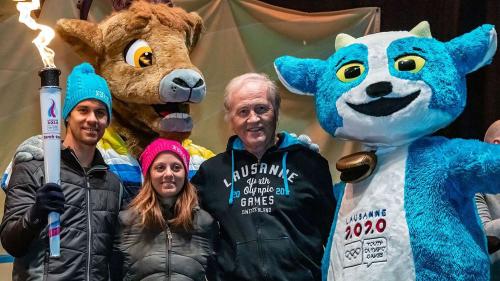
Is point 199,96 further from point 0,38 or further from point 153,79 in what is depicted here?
point 0,38

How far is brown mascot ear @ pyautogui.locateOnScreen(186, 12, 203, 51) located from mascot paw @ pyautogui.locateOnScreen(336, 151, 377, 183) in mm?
1159

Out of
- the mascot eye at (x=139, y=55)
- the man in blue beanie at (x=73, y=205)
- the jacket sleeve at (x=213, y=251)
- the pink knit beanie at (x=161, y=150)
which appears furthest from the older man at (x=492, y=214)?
the mascot eye at (x=139, y=55)

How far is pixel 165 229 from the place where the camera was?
2.30m

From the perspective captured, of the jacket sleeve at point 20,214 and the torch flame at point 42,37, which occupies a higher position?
the torch flame at point 42,37

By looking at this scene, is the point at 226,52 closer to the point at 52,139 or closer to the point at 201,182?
the point at 201,182

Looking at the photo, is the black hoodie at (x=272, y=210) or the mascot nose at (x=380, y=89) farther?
the black hoodie at (x=272, y=210)

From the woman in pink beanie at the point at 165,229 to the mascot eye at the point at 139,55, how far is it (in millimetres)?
552

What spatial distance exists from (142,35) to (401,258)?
4.77 feet

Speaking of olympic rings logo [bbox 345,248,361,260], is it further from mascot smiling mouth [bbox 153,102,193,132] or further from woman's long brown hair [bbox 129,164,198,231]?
mascot smiling mouth [bbox 153,102,193,132]

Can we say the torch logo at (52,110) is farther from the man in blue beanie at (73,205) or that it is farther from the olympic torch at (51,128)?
the man in blue beanie at (73,205)

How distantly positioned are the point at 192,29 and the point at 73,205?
1.15 meters

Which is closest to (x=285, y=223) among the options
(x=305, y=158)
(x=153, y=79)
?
(x=305, y=158)

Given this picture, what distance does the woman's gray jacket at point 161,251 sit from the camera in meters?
2.24

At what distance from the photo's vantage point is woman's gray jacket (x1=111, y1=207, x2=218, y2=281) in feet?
7.34
